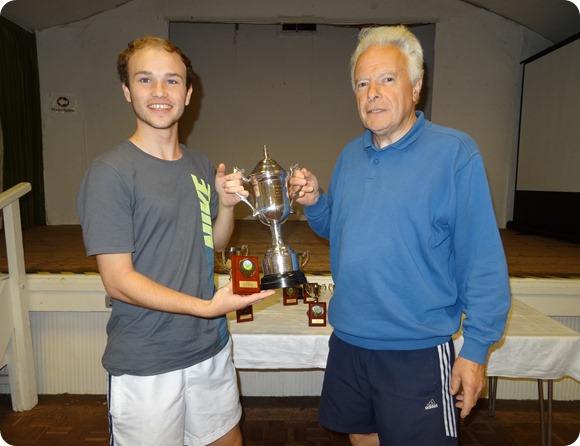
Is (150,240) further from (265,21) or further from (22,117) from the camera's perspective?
(265,21)

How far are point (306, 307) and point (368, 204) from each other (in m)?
1.07

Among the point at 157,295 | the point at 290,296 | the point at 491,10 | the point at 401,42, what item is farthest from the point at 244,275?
the point at 491,10

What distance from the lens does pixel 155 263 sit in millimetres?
1216

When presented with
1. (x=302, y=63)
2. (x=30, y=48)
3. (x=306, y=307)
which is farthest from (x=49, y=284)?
(x=302, y=63)

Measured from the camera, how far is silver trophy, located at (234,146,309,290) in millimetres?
1357

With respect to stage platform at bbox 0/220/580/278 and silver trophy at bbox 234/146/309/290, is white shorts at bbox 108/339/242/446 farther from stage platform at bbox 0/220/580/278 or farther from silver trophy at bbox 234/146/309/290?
stage platform at bbox 0/220/580/278

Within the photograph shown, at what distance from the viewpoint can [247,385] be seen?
9.25 feet

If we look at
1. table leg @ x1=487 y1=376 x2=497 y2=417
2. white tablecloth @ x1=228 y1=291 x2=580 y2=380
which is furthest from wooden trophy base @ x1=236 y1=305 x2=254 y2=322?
table leg @ x1=487 y1=376 x2=497 y2=417

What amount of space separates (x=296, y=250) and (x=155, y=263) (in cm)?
233

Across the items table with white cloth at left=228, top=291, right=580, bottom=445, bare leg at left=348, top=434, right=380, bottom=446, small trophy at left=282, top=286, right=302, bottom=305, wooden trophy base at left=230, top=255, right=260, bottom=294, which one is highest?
wooden trophy base at left=230, top=255, right=260, bottom=294

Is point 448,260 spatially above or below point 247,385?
above

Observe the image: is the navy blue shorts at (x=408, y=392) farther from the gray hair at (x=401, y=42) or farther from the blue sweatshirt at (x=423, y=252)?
the gray hair at (x=401, y=42)

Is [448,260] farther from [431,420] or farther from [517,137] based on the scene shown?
[517,137]

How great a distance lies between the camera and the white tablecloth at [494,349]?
179 cm
